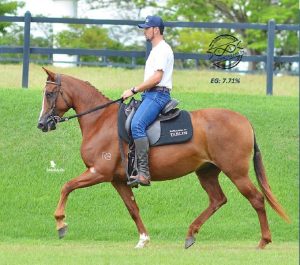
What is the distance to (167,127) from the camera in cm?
1329

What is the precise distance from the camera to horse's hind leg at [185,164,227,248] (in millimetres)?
13602

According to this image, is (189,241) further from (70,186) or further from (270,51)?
(270,51)

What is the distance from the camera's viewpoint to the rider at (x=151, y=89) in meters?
12.9

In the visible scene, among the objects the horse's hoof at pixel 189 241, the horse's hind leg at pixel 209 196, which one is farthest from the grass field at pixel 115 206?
the horse's hind leg at pixel 209 196

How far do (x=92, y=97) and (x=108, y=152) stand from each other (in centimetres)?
83

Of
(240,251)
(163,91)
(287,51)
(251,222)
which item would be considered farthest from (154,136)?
(287,51)

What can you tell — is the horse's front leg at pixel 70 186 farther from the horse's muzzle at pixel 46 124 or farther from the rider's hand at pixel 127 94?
the rider's hand at pixel 127 94

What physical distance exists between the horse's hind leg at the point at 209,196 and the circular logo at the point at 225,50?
796 centimetres

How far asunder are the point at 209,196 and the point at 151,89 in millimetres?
1699

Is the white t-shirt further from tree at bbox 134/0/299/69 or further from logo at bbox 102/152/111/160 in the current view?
tree at bbox 134/0/299/69

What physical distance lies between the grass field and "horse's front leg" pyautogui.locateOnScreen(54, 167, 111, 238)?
0.32 metres

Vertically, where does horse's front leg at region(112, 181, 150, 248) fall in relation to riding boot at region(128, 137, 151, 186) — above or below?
below

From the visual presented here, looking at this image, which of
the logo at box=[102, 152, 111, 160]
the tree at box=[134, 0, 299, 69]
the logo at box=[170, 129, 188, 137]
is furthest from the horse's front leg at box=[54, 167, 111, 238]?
the tree at box=[134, 0, 299, 69]

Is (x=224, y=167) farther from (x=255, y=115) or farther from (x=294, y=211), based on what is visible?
(x=255, y=115)
